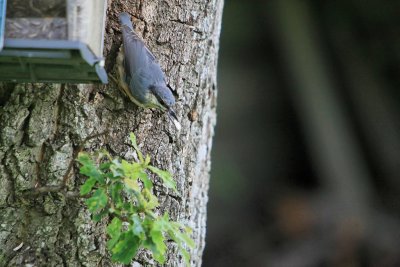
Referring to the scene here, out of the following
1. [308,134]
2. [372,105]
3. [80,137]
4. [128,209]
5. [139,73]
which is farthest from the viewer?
[308,134]

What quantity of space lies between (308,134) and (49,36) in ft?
11.6

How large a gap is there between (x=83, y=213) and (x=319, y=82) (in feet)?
9.90

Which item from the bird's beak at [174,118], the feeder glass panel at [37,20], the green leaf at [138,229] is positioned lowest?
the green leaf at [138,229]

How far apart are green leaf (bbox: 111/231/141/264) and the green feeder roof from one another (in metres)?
0.42

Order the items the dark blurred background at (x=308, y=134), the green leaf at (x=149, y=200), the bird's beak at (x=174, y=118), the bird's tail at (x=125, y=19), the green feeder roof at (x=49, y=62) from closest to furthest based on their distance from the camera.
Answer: the green feeder roof at (x=49, y=62) < the green leaf at (x=149, y=200) < the bird's tail at (x=125, y=19) < the bird's beak at (x=174, y=118) < the dark blurred background at (x=308, y=134)

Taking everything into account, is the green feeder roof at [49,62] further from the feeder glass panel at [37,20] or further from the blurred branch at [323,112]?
the blurred branch at [323,112]

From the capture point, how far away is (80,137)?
8.68 feet

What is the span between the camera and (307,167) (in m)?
5.81

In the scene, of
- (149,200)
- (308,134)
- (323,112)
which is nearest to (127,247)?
(149,200)

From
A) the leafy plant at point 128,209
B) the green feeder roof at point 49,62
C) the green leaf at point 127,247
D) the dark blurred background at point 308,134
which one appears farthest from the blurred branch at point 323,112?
the green leaf at point 127,247

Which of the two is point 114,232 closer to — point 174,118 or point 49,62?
point 49,62

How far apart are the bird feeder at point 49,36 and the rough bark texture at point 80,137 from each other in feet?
0.99

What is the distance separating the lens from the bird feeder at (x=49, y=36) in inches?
86.5

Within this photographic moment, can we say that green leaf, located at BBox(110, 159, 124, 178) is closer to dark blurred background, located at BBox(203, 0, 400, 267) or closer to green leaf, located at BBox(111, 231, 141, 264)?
green leaf, located at BBox(111, 231, 141, 264)
